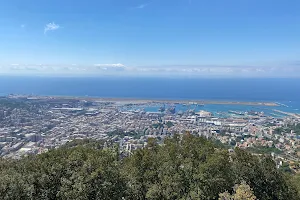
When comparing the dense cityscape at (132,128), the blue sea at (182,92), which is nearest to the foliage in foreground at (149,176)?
the dense cityscape at (132,128)

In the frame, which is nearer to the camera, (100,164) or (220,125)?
(100,164)

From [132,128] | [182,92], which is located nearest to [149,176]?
[132,128]

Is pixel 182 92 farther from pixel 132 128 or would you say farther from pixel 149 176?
pixel 149 176

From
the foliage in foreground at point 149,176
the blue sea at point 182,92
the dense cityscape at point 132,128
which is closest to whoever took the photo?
the foliage in foreground at point 149,176

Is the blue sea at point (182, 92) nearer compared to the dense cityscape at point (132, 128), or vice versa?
the dense cityscape at point (132, 128)

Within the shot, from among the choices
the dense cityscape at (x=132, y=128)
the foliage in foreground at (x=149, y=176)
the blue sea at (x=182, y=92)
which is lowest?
the dense cityscape at (x=132, y=128)

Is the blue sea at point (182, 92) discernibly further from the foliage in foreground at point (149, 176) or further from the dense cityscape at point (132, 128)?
the foliage in foreground at point (149, 176)

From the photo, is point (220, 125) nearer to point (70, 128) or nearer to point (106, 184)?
point (70, 128)

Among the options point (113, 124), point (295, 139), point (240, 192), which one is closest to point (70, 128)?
point (113, 124)
